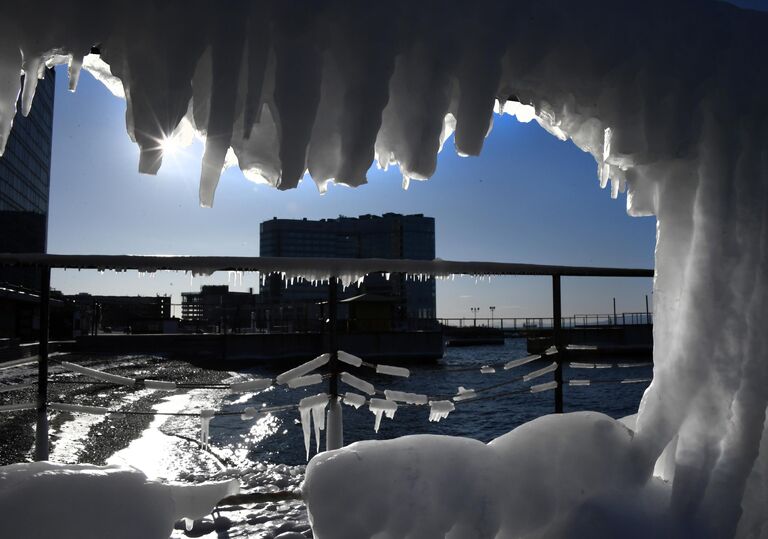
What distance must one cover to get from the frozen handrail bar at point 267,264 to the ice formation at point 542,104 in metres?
0.43

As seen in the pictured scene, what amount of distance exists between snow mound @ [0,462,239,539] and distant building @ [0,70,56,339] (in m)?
23.5

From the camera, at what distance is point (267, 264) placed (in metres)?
1.41

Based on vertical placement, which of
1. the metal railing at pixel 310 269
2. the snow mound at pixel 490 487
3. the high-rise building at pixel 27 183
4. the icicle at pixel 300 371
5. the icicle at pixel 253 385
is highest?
the high-rise building at pixel 27 183

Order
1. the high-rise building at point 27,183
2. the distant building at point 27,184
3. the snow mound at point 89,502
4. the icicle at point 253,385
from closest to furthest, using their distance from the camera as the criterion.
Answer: the snow mound at point 89,502, the icicle at point 253,385, the distant building at point 27,184, the high-rise building at point 27,183

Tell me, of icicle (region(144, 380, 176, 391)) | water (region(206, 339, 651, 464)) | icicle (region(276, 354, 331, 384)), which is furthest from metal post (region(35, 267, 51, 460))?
water (region(206, 339, 651, 464))

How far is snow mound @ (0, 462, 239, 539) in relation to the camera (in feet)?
2.89

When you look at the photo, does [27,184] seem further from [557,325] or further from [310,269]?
[557,325]

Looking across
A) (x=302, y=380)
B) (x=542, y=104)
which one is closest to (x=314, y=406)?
(x=302, y=380)

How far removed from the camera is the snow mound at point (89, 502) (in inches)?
34.6

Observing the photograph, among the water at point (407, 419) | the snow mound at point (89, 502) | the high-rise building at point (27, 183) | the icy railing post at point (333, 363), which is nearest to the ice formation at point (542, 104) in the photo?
the snow mound at point (89, 502)

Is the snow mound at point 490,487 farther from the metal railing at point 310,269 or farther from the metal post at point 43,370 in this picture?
the metal post at point 43,370

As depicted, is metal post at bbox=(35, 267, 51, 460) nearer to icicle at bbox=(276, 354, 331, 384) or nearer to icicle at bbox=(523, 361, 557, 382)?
icicle at bbox=(276, 354, 331, 384)

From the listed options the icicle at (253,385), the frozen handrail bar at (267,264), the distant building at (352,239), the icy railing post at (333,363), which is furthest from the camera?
the distant building at (352,239)

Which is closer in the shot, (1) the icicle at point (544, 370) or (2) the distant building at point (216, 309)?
(1) the icicle at point (544, 370)
